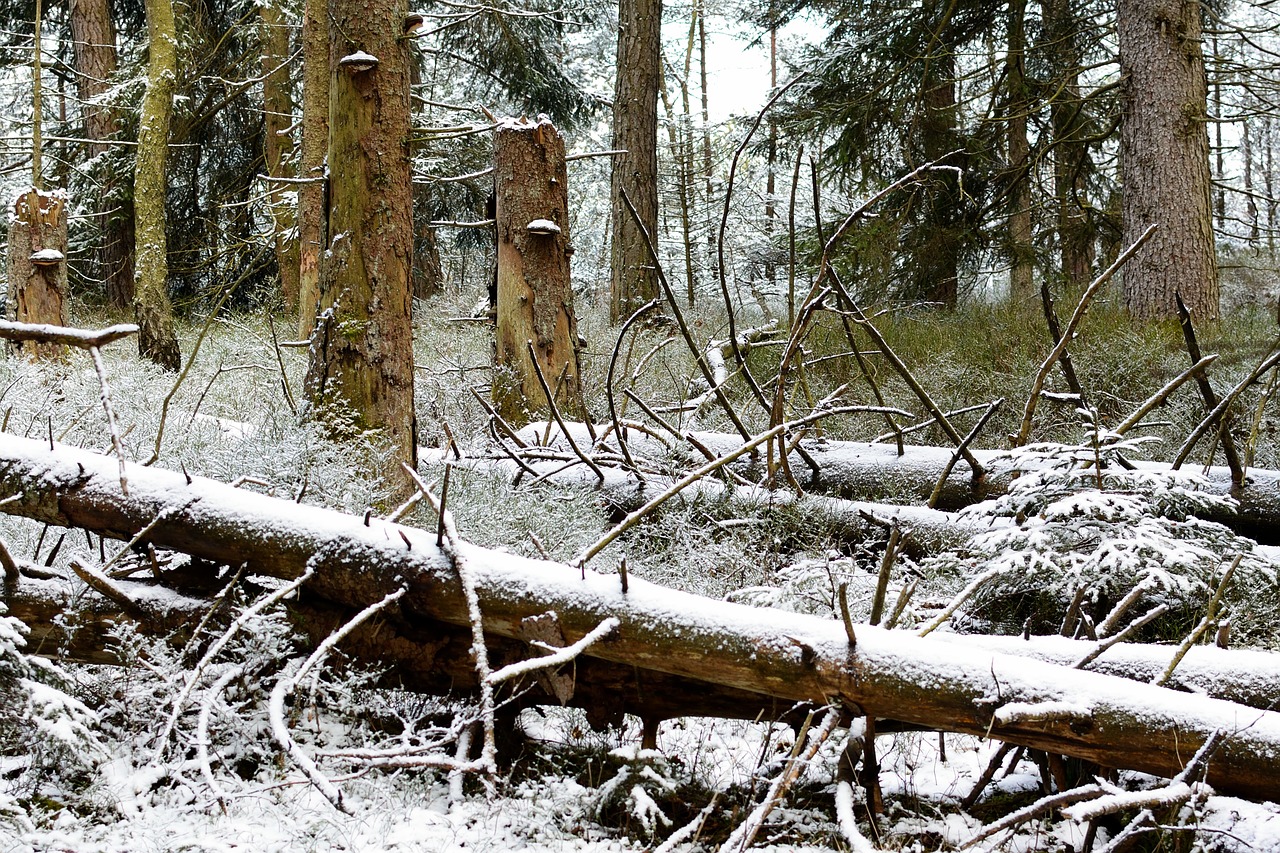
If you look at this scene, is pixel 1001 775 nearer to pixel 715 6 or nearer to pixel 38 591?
pixel 38 591

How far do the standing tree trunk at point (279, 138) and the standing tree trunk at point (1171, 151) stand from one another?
8328 mm

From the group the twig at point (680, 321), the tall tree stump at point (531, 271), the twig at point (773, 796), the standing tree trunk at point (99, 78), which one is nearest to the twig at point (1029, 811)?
the twig at point (773, 796)

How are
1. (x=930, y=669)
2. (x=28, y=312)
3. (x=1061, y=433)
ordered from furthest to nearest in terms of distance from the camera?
(x=28, y=312)
(x=1061, y=433)
(x=930, y=669)

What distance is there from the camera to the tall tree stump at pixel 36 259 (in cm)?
827

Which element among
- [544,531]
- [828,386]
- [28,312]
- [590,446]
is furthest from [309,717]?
[28,312]

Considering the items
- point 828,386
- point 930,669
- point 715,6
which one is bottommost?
point 930,669

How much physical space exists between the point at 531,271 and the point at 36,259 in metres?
5.12

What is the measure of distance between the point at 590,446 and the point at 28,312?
663cm

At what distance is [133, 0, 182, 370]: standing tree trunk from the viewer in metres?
8.21

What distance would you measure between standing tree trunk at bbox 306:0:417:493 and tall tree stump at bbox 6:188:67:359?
18.2 ft

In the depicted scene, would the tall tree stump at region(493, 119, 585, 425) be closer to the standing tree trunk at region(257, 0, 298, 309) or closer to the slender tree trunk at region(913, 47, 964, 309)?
the standing tree trunk at region(257, 0, 298, 309)

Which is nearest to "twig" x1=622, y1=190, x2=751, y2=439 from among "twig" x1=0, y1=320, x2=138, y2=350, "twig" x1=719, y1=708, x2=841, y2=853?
"twig" x1=719, y1=708, x2=841, y2=853

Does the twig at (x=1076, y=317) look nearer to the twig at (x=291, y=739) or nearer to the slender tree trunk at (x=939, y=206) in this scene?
the twig at (x=291, y=739)

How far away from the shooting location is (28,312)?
27.8 ft
